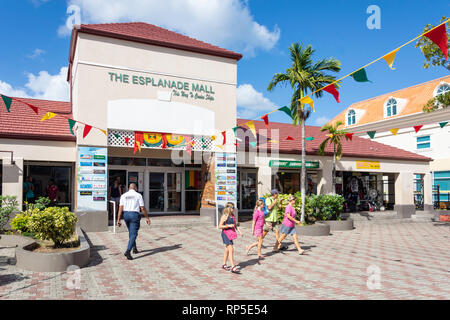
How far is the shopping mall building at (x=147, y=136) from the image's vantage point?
1288 centimetres

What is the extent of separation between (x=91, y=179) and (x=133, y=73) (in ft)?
13.6

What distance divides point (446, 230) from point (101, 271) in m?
15.0

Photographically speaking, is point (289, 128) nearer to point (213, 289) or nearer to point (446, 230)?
point (446, 230)

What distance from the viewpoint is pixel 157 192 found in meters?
17.2

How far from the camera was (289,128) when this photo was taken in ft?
74.7

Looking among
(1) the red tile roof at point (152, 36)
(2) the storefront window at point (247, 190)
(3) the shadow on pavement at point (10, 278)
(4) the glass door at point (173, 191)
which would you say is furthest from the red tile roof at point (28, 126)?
(2) the storefront window at point (247, 190)

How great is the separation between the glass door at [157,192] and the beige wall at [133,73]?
3934mm

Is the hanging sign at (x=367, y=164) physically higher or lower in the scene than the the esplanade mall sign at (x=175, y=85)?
lower

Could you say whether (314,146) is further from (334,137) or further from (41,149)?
(41,149)

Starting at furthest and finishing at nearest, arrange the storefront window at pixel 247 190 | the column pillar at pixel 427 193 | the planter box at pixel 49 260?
the column pillar at pixel 427 193
the storefront window at pixel 247 190
the planter box at pixel 49 260

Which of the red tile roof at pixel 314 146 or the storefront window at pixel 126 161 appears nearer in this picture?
the storefront window at pixel 126 161

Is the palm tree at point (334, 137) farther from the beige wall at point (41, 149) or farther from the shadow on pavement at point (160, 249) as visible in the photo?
the beige wall at point (41, 149)

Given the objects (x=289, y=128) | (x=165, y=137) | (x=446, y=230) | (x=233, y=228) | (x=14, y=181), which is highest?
(x=289, y=128)
